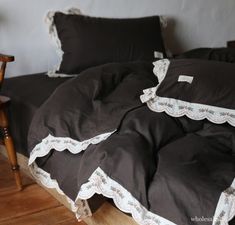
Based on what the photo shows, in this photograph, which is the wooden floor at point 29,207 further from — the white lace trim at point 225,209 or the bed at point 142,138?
the white lace trim at point 225,209

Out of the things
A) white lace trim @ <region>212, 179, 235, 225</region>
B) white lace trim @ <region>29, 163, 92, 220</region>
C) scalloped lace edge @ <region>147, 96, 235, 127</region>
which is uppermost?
scalloped lace edge @ <region>147, 96, 235, 127</region>

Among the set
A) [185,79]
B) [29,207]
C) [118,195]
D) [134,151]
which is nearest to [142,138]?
[134,151]

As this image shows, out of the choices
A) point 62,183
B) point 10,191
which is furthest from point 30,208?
point 62,183

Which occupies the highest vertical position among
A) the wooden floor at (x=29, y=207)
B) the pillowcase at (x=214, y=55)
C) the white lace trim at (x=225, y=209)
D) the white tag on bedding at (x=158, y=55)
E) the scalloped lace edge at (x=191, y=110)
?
the scalloped lace edge at (x=191, y=110)

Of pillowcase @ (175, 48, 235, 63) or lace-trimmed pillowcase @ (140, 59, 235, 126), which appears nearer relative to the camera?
lace-trimmed pillowcase @ (140, 59, 235, 126)

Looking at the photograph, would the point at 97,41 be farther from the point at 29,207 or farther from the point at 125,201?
the point at 125,201

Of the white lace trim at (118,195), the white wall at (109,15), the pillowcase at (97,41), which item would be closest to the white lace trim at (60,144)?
the white lace trim at (118,195)

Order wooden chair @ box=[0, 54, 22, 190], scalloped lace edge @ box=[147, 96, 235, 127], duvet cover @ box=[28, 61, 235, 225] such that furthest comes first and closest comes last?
wooden chair @ box=[0, 54, 22, 190] < scalloped lace edge @ box=[147, 96, 235, 127] < duvet cover @ box=[28, 61, 235, 225]

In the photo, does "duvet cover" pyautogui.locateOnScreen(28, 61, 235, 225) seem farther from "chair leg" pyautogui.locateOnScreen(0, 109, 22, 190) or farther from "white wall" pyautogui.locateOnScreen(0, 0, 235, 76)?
"white wall" pyautogui.locateOnScreen(0, 0, 235, 76)

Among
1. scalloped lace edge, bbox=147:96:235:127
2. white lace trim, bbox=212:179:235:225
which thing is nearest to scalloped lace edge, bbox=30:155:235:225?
white lace trim, bbox=212:179:235:225

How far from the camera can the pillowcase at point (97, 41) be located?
7.88 feet

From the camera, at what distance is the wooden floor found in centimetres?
181

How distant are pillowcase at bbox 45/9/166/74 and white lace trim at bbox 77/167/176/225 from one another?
1.12 m

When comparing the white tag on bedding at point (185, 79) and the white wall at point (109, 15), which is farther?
the white wall at point (109, 15)
